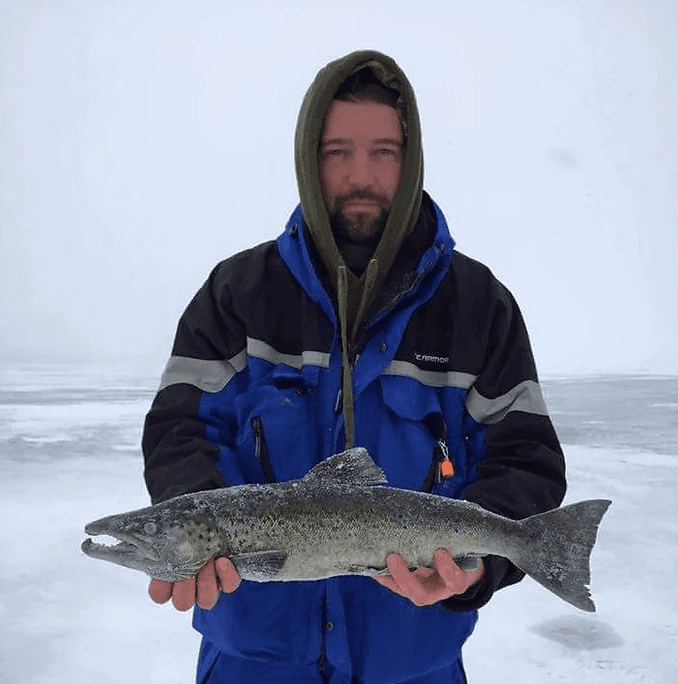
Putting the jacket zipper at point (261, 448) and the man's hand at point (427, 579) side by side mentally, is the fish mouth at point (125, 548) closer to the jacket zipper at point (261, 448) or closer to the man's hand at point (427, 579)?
the jacket zipper at point (261, 448)

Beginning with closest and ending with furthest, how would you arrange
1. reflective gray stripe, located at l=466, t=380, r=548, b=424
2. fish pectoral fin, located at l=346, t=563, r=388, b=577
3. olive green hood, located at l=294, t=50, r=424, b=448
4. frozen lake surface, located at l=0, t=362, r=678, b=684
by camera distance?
fish pectoral fin, located at l=346, t=563, r=388, b=577
reflective gray stripe, located at l=466, t=380, r=548, b=424
olive green hood, located at l=294, t=50, r=424, b=448
frozen lake surface, located at l=0, t=362, r=678, b=684

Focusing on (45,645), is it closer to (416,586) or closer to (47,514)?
(47,514)

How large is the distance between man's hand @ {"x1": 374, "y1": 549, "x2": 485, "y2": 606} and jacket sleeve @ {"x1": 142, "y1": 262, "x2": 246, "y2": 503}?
2.09 ft

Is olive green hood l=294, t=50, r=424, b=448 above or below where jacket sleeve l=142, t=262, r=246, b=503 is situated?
above

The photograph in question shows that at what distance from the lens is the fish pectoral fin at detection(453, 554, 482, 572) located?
7.51 ft

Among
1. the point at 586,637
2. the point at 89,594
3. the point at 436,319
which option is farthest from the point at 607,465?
the point at 436,319

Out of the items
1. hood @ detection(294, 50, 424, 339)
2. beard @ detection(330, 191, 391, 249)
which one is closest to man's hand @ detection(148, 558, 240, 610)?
hood @ detection(294, 50, 424, 339)

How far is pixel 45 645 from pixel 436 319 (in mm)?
3373

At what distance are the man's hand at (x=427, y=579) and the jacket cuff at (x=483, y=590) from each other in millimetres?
111

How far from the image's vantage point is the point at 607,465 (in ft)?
29.8

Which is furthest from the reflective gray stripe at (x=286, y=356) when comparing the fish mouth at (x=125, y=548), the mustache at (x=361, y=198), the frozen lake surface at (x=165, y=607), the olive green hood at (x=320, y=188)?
the frozen lake surface at (x=165, y=607)

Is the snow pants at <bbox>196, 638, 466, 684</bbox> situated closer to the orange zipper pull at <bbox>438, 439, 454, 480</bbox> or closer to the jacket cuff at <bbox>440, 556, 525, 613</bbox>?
the jacket cuff at <bbox>440, 556, 525, 613</bbox>

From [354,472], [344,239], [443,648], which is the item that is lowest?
[443,648]

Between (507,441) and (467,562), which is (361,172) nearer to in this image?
(507,441)
